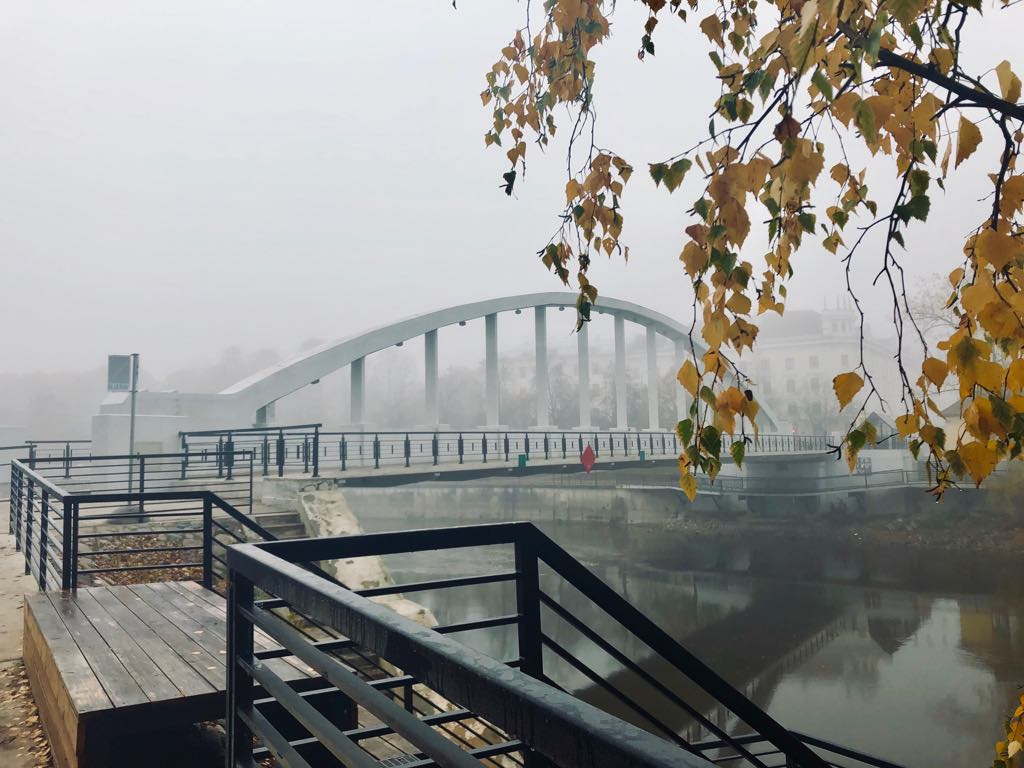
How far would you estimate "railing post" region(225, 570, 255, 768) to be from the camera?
174 cm

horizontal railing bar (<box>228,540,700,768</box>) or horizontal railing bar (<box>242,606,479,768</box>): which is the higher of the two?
horizontal railing bar (<box>228,540,700,768</box>)

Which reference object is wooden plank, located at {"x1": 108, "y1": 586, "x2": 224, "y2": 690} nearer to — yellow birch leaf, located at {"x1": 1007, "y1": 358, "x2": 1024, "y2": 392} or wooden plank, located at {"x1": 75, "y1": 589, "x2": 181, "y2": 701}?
wooden plank, located at {"x1": 75, "y1": 589, "x2": 181, "y2": 701}

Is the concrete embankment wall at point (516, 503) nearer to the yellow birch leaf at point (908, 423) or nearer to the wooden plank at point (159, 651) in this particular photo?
the wooden plank at point (159, 651)

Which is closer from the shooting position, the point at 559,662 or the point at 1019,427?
the point at 1019,427

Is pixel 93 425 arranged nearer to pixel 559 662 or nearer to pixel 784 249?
pixel 559 662

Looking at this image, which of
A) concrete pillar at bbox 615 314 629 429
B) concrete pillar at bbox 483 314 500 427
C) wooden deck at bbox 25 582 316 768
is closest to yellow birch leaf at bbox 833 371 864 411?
wooden deck at bbox 25 582 316 768

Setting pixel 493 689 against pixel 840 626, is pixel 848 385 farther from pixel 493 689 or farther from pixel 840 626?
pixel 840 626

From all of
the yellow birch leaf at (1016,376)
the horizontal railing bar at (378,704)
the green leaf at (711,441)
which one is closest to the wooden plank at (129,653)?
the horizontal railing bar at (378,704)

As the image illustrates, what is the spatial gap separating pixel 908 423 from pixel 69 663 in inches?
133

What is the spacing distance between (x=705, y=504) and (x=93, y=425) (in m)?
28.1

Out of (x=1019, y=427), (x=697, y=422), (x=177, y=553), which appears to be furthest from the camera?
(x=177, y=553)

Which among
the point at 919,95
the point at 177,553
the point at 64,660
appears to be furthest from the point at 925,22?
the point at 177,553

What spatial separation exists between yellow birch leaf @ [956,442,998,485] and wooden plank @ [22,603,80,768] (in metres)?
2.82

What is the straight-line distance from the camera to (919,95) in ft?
5.22
